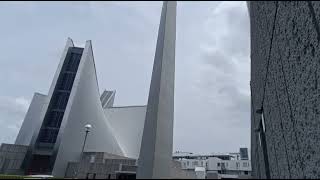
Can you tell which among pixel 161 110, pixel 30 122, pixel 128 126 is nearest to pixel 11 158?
pixel 30 122

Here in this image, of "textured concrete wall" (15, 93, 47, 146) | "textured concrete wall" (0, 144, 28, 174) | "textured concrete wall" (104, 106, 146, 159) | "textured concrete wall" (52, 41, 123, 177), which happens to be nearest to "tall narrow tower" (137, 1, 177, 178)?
"textured concrete wall" (0, 144, 28, 174)

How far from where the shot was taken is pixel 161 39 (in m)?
12.2

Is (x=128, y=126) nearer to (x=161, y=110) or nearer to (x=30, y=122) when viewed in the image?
(x=30, y=122)

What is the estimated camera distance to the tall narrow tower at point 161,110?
9305 mm

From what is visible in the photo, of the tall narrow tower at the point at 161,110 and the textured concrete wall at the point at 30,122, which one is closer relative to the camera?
the tall narrow tower at the point at 161,110

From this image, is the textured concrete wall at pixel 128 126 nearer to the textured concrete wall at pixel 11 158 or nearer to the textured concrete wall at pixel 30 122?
the textured concrete wall at pixel 30 122

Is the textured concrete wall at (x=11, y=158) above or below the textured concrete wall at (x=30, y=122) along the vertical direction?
below

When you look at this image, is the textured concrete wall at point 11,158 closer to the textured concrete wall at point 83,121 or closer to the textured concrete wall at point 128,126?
the textured concrete wall at point 83,121

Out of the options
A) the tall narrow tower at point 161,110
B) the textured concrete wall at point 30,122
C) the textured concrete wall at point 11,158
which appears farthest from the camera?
the textured concrete wall at point 30,122

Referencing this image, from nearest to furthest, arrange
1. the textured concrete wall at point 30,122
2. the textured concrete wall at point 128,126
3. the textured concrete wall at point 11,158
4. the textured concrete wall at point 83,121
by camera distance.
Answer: the textured concrete wall at point 11,158 < the textured concrete wall at point 83,121 < the textured concrete wall at point 30,122 < the textured concrete wall at point 128,126

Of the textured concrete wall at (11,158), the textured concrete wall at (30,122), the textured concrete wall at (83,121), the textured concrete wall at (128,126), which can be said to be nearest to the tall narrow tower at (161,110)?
the textured concrete wall at (11,158)

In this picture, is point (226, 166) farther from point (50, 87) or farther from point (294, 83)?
point (294, 83)

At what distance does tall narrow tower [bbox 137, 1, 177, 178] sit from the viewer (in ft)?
30.5

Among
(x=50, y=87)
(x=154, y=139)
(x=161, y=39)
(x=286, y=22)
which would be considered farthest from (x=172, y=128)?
(x=50, y=87)
